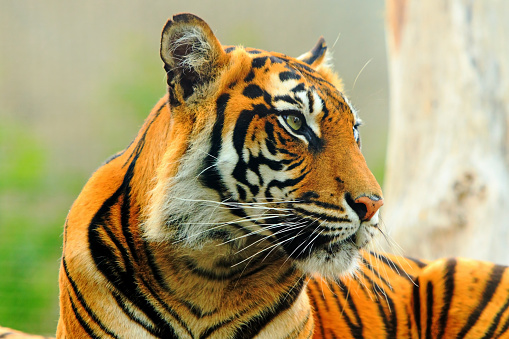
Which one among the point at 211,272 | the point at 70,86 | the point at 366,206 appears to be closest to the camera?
the point at 366,206

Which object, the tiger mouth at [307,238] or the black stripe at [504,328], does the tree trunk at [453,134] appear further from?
the tiger mouth at [307,238]

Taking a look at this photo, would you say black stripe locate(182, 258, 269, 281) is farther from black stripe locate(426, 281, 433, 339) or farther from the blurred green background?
the blurred green background

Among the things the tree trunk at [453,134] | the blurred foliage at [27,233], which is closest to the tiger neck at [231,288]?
the tree trunk at [453,134]

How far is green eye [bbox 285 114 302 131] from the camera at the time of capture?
5.33 ft

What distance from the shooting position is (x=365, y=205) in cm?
156

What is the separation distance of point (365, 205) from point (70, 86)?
605 cm

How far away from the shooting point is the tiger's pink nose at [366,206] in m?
1.55

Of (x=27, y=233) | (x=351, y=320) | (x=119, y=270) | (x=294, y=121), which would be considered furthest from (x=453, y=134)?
(x=27, y=233)

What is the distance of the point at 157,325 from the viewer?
65.1 inches

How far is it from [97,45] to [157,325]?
5994 millimetres

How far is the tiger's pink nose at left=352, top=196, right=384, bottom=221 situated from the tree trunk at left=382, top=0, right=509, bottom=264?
2236 millimetres

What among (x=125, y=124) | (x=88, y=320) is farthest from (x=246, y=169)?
(x=125, y=124)

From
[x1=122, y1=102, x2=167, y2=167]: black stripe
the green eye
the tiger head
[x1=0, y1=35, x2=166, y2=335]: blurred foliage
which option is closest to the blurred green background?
[x1=0, y1=35, x2=166, y2=335]: blurred foliage

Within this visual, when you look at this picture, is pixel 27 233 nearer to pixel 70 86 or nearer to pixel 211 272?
pixel 70 86
